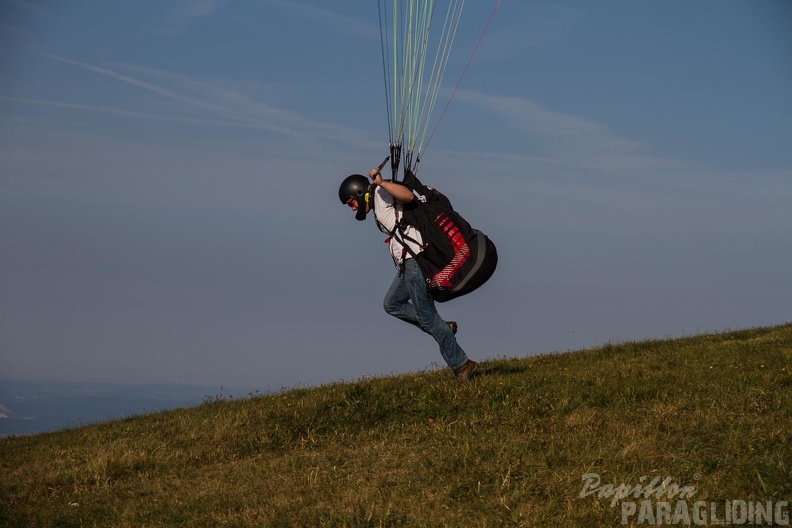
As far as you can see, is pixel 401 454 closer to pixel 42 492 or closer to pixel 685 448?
pixel 685 448

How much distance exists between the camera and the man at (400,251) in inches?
484

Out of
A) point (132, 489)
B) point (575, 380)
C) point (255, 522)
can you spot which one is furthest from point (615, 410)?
point (132, 489)

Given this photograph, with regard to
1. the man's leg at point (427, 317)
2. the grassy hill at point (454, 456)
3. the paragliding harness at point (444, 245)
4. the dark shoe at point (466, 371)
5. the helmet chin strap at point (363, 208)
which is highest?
the helmet chin strap at point (363, 208)

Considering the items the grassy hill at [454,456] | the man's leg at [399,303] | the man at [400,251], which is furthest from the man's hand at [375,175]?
the grassy hill at [454,456]

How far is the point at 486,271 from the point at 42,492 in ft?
20.9

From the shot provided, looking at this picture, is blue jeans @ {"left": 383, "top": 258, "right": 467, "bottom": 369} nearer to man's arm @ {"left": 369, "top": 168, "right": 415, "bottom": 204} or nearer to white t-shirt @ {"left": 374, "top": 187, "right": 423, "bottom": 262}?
white t-shirt @ {"left": 374, "top": 187, "right": 423, "bottom": 262}

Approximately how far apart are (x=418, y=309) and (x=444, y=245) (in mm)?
1116

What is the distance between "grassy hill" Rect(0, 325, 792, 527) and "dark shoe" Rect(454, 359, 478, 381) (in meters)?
0.27

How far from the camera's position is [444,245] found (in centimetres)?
1219

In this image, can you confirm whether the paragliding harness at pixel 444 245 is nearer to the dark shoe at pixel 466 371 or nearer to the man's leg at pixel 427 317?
the man's leg at pixel 427 317

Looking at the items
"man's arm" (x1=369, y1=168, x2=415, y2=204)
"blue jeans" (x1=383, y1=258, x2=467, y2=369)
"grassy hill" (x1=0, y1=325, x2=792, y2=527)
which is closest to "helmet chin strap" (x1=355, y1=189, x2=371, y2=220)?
"man's arm" (x1=369, y1=168, x2=415, y2=204)

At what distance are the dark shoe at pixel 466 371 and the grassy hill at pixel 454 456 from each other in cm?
27

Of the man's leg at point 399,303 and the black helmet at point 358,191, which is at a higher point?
the black helmet at point 358,191

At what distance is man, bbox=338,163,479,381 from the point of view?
12.3m
